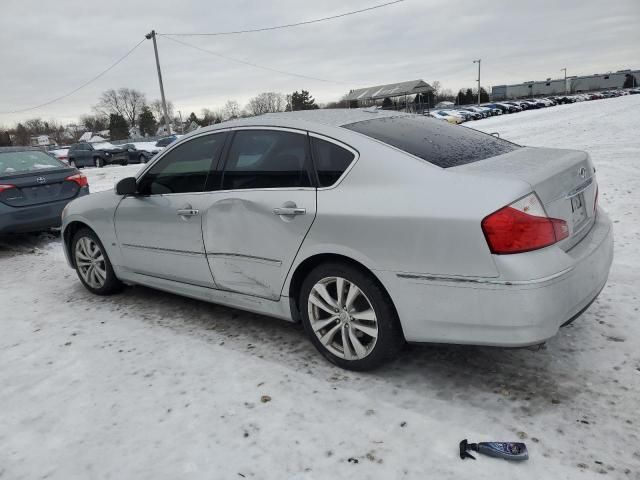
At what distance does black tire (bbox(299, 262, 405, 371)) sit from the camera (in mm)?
2842

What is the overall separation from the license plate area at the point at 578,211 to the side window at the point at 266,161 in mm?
1537

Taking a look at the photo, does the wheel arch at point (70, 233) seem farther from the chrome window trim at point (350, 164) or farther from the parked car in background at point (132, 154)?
the parked car in background at point (132, 154)

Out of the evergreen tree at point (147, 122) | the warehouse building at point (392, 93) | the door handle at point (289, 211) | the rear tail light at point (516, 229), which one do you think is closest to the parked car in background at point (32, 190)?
the door handle at point (289, 211)

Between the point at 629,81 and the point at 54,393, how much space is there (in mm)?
124833

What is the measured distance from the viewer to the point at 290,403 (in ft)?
9.32

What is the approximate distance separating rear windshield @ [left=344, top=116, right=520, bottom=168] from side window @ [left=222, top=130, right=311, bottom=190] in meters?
0.38

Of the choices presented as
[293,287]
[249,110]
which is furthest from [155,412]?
[249,110]

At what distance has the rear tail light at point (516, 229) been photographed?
7.92 ft

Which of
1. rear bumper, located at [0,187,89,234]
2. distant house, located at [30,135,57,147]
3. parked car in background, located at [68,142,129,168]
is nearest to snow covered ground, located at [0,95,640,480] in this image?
rear bumper, located at [0,187,89,234]

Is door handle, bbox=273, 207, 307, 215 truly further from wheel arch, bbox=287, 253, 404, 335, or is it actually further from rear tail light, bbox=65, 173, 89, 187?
rear tail light, bbox=65, 173, 89, 187

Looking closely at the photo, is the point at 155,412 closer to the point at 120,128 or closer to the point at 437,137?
the point at 437,137

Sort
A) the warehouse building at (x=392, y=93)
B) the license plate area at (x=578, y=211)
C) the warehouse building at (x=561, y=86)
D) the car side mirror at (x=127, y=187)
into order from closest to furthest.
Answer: the license plate area at (x=578, y=211)
the car side mirror at (x=127, y=187)
the warehouse building at (x=392, y=93)
the warehouse building at (x=561, y=86)

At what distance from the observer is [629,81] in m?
104

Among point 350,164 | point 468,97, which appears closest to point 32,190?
point 350,164
